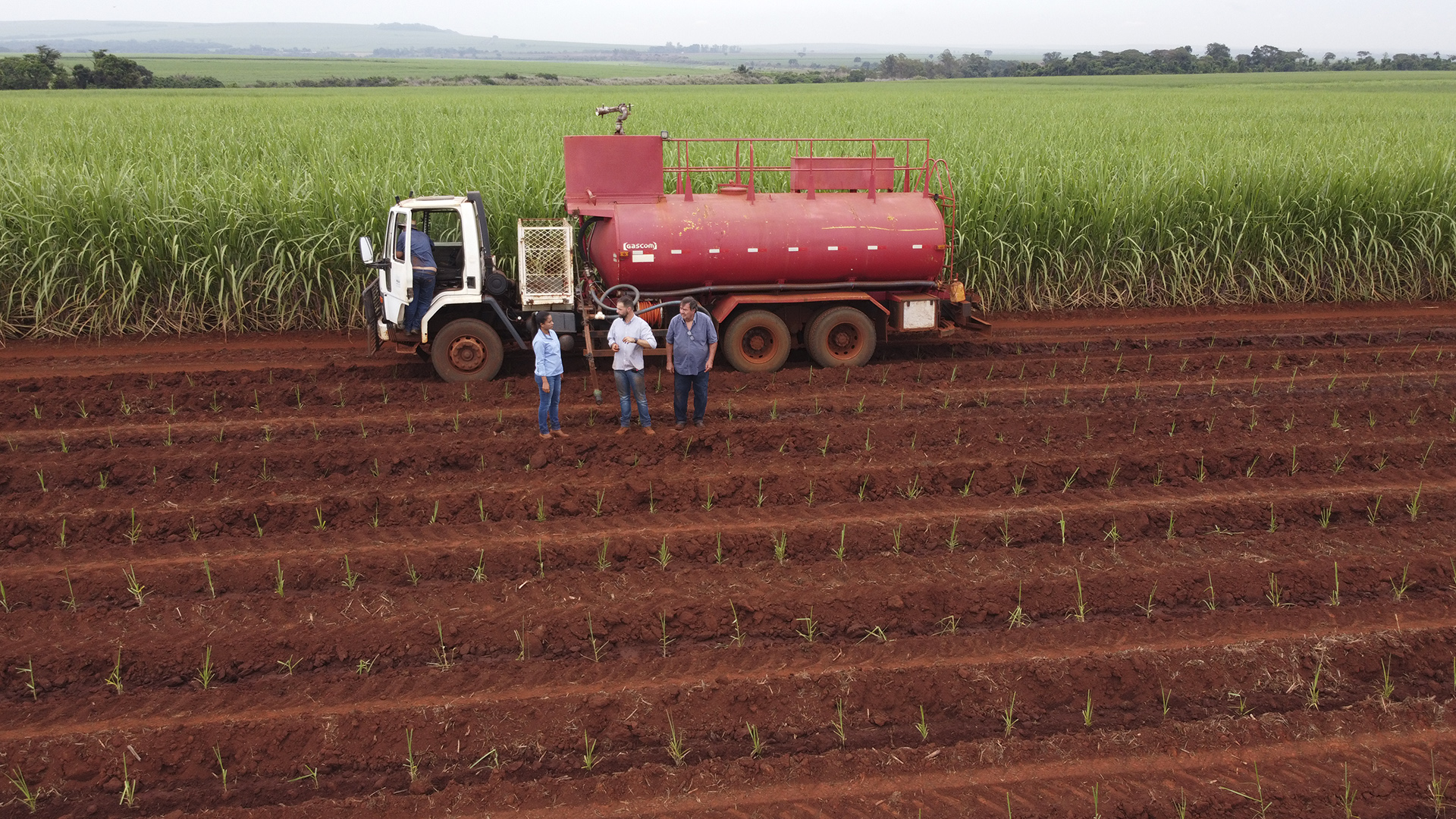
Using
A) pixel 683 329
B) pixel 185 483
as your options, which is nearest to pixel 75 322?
pixel 185 483

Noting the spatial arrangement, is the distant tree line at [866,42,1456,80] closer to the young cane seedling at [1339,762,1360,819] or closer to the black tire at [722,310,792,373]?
the black tire at [722,310,792,373]

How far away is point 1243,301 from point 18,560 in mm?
15537

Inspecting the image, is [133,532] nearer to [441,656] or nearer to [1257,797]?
[441,656]

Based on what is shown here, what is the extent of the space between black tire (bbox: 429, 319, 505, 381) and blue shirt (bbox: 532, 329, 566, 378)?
6.77ft

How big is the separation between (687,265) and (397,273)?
3.18 meters

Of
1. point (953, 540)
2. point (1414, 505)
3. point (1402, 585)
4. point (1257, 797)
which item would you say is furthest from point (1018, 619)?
point (1414, 505)

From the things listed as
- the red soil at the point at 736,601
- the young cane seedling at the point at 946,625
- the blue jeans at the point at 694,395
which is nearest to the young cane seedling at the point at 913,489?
the red soil at the point at 736,601

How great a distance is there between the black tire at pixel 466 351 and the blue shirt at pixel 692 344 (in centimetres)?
265

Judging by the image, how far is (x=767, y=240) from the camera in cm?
1161

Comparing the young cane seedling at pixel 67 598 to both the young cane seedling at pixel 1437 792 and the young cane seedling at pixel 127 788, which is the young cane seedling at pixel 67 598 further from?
the young cane seedling at pixel 1437 792

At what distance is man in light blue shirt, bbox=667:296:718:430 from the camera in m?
9.93

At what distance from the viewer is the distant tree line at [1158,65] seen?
8156 cm

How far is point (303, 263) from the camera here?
13617mm

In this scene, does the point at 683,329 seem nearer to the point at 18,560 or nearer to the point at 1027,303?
the point at 18,560
